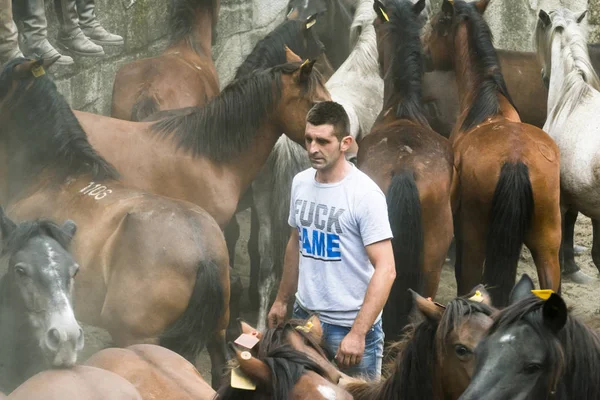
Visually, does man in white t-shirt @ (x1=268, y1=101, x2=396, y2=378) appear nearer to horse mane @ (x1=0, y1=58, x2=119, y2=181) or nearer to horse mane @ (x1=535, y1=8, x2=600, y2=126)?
horse mane @ (x1=0, y1=58, x2=119, y2=181)

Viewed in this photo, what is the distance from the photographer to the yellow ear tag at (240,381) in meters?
3.65

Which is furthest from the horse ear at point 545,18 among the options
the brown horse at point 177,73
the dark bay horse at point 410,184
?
the brown horse at point 177,73

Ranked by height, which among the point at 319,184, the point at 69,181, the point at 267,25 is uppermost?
the point at 319,184

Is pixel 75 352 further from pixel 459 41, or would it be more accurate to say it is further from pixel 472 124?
pixel 459 41

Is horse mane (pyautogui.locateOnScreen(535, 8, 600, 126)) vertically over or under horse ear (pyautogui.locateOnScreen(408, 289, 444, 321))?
under

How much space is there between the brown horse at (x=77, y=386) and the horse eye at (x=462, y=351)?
1275 mm

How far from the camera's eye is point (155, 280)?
5.98 m

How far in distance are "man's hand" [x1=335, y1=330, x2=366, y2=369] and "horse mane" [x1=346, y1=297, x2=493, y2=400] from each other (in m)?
0.82

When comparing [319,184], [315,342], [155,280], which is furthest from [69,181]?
[315,342]

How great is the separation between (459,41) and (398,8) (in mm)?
660

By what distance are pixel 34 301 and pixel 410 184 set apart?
3056 mm

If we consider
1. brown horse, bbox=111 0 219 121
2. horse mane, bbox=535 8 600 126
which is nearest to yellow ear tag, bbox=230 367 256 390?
brown horse, bbox=111 0 219 121

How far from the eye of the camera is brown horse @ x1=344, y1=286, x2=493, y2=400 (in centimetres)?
425

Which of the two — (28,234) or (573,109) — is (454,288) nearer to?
(573,109)
